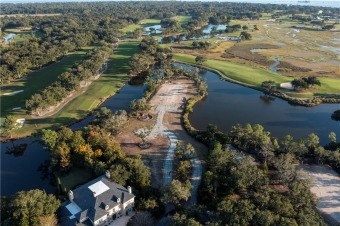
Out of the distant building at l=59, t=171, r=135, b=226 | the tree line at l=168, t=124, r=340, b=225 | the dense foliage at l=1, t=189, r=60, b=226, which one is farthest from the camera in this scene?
the distant building at l=59, t=171, r=135, b=226

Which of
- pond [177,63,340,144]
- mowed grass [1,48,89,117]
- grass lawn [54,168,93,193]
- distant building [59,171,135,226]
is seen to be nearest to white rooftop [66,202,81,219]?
distant building [59,171,135,226]

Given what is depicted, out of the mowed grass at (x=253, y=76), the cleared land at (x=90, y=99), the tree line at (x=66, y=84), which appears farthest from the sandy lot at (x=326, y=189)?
the tree line at (x=66, y=84)

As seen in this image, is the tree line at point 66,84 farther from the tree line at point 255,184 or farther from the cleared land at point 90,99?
the tree line at point 255,184

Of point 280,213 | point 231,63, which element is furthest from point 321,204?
point 231,63

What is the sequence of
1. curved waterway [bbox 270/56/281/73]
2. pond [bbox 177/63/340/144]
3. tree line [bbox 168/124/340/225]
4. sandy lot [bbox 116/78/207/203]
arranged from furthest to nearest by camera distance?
curved waterway [bbox 270/56/281/73], pond [bbox 177/63/340/144], sandy lot [bbox 116/78/207/203], tree line [bbox 168/124/340/225]

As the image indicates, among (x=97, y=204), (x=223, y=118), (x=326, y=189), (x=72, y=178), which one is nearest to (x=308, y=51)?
(x=223, y=118)

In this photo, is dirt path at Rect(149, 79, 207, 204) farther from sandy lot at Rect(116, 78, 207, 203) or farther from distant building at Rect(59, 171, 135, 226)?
distant building at Rect(59, 171, 135, 226)

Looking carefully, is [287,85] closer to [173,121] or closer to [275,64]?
[275,64]

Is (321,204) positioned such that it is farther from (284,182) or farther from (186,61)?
(186,61)
